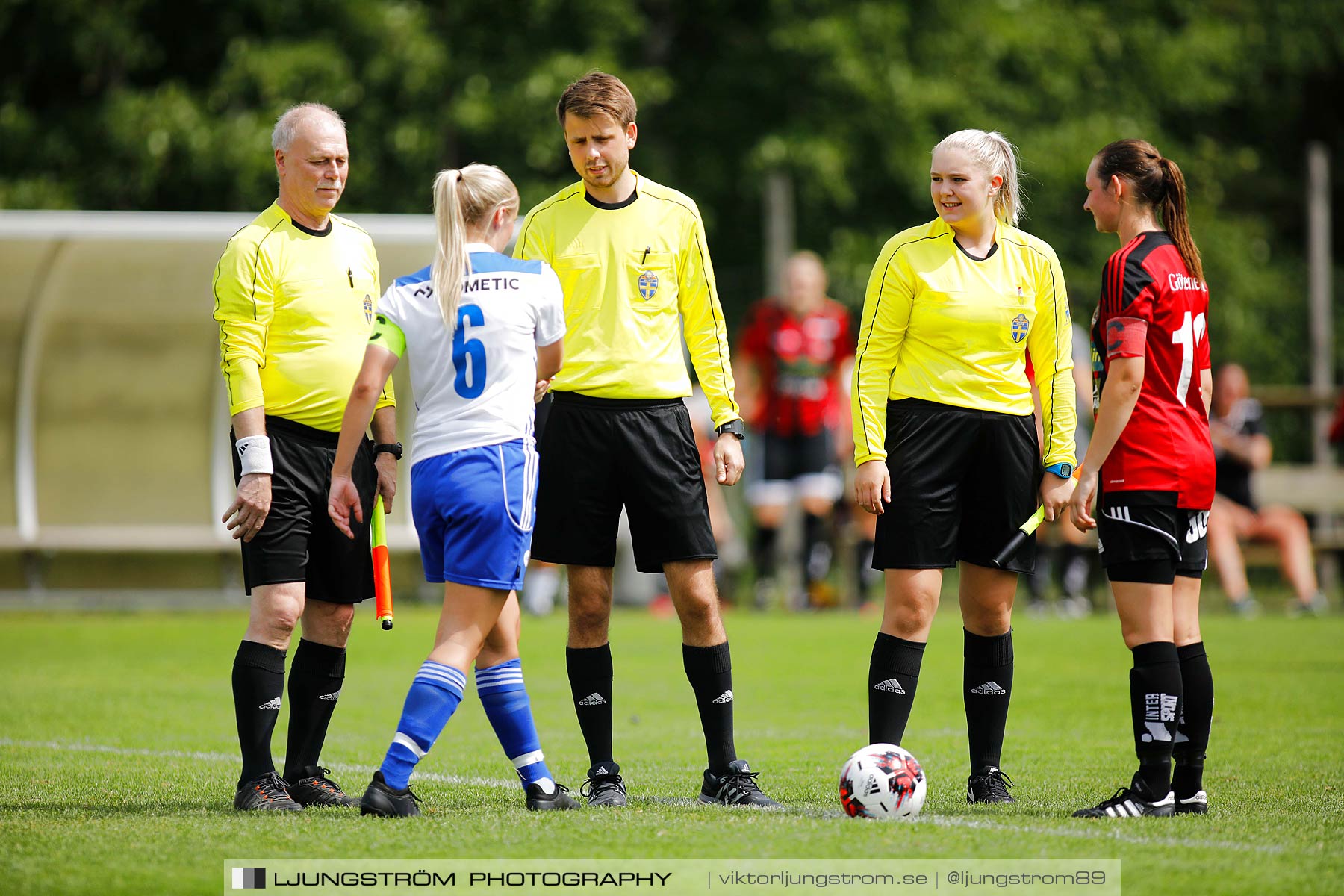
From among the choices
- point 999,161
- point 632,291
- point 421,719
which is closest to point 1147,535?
point 999,161

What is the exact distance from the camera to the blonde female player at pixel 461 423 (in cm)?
484

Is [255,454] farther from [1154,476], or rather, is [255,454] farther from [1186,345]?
[1186,345]

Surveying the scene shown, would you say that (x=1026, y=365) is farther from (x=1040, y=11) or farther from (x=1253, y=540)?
(x=1040, y=11)

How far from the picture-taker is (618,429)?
207 inches

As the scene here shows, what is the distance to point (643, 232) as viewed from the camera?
5324 millimetres

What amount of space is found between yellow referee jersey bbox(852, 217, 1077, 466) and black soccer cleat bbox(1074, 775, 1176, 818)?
1.11 metres

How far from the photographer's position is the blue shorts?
4.84m

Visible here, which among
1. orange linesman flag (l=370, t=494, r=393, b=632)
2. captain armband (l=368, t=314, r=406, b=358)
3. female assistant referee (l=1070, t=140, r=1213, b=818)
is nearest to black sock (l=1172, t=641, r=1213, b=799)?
female assistant referee (l=1070, t=140, r=1213, b=818)

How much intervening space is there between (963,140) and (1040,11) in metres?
15.5

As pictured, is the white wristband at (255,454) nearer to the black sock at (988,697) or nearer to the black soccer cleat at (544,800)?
the black soccer cleat at (544,800)

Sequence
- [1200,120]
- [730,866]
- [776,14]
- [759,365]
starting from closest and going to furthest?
[730,866]
[759,365]
[776,14]
[1200,120]

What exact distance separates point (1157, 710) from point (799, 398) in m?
8.40

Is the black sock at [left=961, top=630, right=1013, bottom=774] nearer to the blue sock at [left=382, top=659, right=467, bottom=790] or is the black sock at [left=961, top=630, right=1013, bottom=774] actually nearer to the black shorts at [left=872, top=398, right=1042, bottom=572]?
the black shorts at [left=872, top=398, right=1042, bottom=572]

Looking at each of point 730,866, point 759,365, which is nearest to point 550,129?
point 759,365
